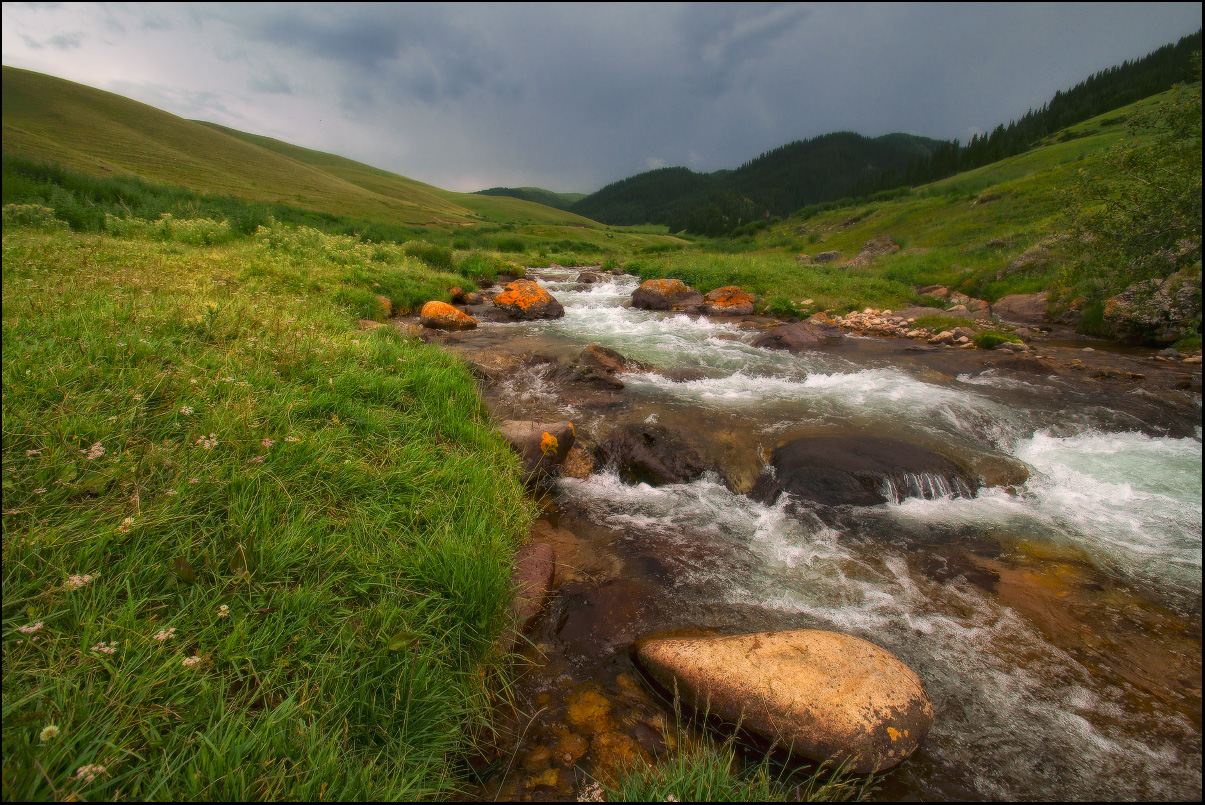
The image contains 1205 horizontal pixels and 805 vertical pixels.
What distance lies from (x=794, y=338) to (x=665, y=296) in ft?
21.8

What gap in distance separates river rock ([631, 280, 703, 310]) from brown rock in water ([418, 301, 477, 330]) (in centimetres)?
798

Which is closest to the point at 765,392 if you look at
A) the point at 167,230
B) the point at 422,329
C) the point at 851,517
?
the point at 851,517

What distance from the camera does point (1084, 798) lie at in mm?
2434

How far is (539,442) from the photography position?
558cm

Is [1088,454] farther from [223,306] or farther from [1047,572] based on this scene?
[223,306]

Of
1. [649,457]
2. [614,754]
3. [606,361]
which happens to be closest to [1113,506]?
[649,457]

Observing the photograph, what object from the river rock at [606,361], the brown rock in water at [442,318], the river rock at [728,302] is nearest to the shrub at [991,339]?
the river rock at [728,302]

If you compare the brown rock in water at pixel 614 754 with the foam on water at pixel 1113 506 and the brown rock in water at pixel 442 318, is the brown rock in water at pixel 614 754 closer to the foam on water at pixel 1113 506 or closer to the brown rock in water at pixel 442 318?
the foam on water at pixel 1113 506

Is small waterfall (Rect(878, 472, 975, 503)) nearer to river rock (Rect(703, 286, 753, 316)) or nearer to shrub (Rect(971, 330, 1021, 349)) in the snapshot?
shrub (Rect(971, 330, 1021, 349))

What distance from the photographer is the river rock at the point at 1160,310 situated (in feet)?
34.2

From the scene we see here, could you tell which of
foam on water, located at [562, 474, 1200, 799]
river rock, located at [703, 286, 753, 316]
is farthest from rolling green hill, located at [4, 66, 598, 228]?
foam on water, located at [562, 474, 1200, 799]

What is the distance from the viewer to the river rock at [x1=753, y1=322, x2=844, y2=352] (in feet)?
40.2

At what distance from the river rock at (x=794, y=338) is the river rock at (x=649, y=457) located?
7.24 metres

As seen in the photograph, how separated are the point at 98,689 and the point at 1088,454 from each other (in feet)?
34.0
